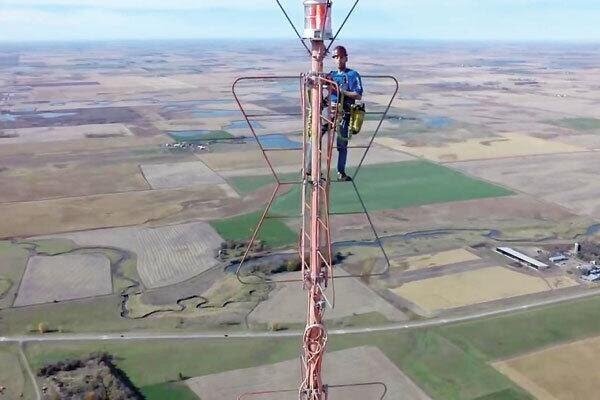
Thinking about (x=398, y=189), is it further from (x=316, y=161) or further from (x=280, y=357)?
(x=316, y=161)

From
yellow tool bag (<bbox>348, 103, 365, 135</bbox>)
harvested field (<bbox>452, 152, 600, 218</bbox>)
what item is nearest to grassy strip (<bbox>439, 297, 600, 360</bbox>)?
harvested field (<bbox>452, 152, 600, 218</bbox>)

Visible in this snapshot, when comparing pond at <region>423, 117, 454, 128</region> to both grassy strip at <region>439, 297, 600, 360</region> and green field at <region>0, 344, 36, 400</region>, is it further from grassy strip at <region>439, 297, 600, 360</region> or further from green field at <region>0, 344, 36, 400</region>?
green field at <region>0, 344, 36, 400</region>

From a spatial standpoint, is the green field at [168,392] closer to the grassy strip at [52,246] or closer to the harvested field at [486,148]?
the grassy strip at [52,246]

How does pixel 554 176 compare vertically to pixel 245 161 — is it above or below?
above

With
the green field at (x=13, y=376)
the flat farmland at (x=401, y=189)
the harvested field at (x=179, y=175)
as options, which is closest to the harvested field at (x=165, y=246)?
the flat farmland at (x=401, y=189)

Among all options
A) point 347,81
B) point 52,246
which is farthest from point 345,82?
point 52,246

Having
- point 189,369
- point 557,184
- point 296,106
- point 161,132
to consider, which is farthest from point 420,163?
point 296,106
